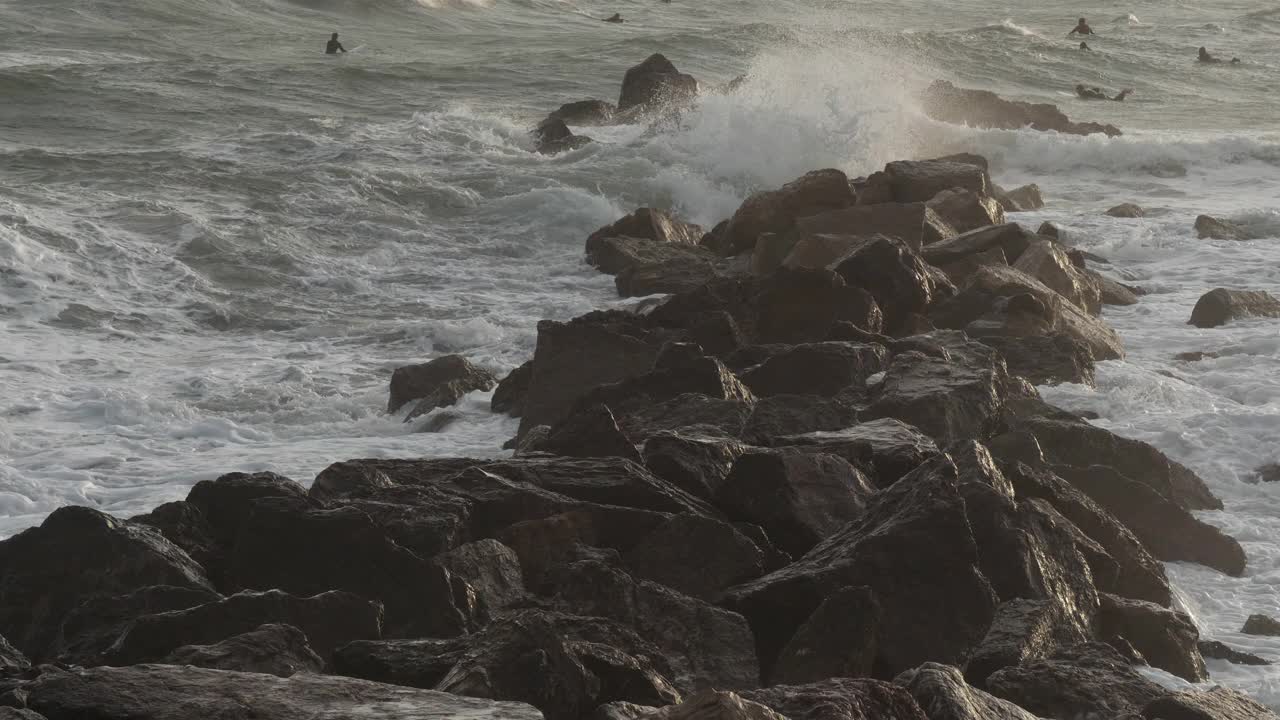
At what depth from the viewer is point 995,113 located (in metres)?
24.0

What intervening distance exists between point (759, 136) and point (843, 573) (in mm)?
13800

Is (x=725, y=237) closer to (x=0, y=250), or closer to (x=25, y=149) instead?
(x=0, y=250)

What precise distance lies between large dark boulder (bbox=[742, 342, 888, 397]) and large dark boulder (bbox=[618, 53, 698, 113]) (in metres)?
14.9

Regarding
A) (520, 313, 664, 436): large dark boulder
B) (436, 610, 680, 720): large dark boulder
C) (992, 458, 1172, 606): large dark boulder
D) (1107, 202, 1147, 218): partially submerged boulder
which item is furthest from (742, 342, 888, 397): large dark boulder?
(1107, 202, 1147, 218): partially submerged boulder

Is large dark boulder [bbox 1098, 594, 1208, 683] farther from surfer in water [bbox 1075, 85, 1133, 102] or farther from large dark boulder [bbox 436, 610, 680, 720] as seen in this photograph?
surfer in water [bbox 1075, 85, 1133, 102]

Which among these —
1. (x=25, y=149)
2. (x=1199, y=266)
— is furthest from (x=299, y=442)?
(x=25, y=149)

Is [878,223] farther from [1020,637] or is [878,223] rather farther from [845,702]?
[845,702]

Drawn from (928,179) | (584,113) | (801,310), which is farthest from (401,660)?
(584,113)

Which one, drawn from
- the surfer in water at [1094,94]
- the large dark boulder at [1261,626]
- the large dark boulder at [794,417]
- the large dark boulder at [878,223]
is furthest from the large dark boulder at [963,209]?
the surfer in water at [1094,94]

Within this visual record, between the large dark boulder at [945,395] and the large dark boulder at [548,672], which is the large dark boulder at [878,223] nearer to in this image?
the large dark boulder at [945,395]

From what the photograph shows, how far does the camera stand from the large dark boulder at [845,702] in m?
3.96

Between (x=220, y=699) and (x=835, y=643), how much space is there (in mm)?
2015

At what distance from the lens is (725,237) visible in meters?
12.9

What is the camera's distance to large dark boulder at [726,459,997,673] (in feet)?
16.7
